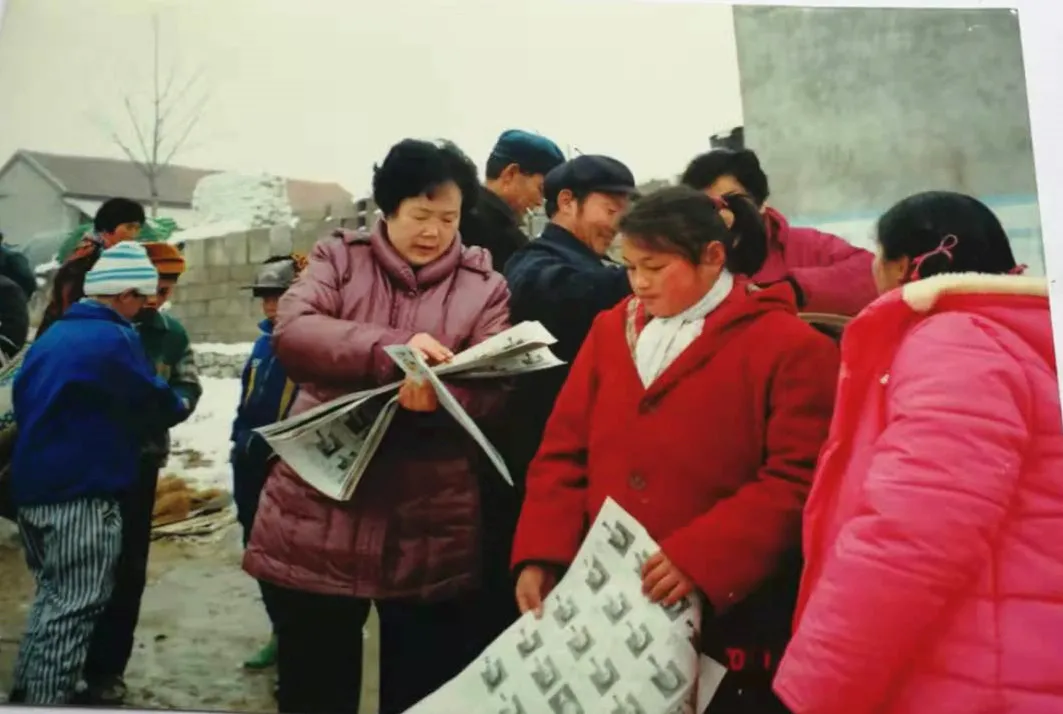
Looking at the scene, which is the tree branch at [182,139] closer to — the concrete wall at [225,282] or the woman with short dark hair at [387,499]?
the concrete wall at [225,282]

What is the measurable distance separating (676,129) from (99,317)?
0.79m

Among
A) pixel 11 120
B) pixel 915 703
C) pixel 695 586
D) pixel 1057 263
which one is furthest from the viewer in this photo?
pixel 11 120

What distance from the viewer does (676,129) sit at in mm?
1301

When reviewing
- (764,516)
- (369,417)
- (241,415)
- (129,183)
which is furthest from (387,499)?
(129,183)

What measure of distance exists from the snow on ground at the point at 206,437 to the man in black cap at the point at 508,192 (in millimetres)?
366

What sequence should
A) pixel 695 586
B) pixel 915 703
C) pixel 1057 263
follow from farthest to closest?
pixel 1057 263, pixel 695 586, pixel 915 703

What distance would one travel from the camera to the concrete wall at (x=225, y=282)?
1.26 metres

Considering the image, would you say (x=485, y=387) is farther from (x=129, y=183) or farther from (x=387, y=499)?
(x=129, y=183)

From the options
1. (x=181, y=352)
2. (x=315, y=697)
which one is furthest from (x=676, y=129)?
(x=315, y=697)

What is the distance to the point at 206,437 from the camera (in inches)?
48.7

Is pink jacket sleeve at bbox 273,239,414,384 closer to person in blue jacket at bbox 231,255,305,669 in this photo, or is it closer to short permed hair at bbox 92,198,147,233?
person in blue jacket at bbox 231,255,305,669

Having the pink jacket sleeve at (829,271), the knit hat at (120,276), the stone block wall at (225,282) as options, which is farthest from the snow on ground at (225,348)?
the pink jacket sleeve at (829,271)

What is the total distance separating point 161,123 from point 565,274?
1.95ft

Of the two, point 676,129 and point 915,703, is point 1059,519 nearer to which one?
point 915,703
